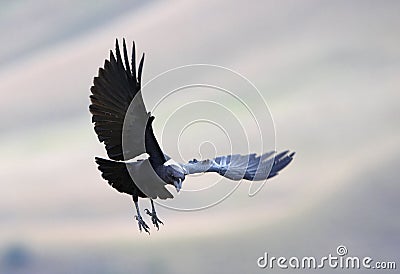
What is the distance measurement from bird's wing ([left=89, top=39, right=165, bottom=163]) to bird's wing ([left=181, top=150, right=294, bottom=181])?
2.94 meters

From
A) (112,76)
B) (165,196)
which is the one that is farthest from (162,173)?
(112,76)

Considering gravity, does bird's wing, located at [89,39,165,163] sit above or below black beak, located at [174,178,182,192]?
above

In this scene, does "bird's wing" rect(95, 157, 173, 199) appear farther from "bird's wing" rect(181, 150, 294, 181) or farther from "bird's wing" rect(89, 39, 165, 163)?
"bird's wing" rect(181, 150, 294, 181)

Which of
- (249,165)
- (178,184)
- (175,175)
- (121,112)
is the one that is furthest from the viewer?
(249,165)

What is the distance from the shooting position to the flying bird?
30.1m

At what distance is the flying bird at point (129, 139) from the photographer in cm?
3006

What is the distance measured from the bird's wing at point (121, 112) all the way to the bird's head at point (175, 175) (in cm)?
34

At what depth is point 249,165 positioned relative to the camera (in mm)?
35188

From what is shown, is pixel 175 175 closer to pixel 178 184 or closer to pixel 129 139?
pixel 178 184

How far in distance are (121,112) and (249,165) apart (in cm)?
615

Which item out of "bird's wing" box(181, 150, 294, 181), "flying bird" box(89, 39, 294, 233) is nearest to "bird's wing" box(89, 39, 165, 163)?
"flying bird" box(89, 39, 294, 233)

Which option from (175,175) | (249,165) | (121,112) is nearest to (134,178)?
(175,175)

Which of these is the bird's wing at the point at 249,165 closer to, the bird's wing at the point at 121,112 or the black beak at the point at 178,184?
the black beak at the point at 178,184

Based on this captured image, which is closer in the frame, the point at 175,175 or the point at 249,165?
the point at 175,175
